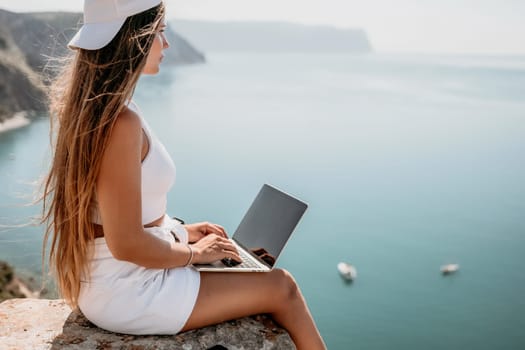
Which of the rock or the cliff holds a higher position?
the rock

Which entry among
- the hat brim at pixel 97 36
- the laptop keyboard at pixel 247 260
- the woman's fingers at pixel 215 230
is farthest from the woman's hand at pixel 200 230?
the hat brim at pixel 97 36

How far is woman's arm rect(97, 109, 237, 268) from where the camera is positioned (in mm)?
1474

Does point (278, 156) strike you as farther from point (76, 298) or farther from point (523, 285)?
point (76, 298)

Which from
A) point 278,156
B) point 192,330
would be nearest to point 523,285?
point 278,156

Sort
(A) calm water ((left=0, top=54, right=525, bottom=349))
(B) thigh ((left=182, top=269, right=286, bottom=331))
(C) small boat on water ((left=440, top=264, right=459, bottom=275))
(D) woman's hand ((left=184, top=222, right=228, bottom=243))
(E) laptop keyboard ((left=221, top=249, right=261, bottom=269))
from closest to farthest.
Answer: (B) thigh ((left=182, top=269, right=286, bottom=331)), (E) laptop keyboard ((left=221, top=249, right=261, bottom=269)), (D) woman's hand ((left=184, top=222, right=228, bottom=243)), (A) calm water ((left=0, top=54, right=525, bottom=349)), (C) small boat on water ((left=440, top=264, right=459, bottom=275))

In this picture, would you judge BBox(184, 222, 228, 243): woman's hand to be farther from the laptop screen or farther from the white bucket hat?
the white bucket hat

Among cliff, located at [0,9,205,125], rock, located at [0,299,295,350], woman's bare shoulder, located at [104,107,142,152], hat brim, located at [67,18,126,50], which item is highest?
hat brim, located at [67,18,126,50]

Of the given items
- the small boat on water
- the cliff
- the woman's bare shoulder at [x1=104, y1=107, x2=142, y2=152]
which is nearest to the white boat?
the small boat on water

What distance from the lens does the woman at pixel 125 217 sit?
4.90ft

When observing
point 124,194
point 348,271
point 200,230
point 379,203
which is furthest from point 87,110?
point 379,203

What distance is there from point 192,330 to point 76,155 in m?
0.68

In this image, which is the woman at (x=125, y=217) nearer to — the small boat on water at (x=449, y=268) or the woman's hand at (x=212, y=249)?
the woman's hand at (x=212, y=249)

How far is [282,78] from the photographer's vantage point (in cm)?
5825

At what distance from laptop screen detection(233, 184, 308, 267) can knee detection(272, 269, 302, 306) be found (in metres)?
0.12
